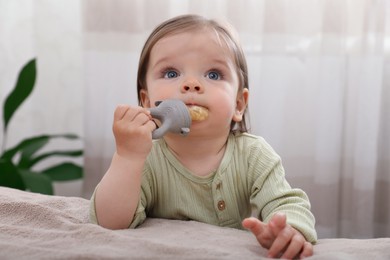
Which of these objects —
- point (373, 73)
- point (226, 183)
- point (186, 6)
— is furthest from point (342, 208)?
point (226, 183)

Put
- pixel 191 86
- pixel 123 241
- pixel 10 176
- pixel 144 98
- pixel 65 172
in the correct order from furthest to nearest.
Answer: pixel 65 172 < pixel 10 176 < pixel 144 98 < pixel 191 86 < pixel 123 241

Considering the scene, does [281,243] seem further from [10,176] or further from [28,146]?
[28,146]

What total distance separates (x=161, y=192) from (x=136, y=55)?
1053 mm

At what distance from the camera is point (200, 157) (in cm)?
110

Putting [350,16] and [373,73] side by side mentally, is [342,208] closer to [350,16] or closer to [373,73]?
[373,73]

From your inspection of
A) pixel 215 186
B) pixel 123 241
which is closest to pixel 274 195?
pixel 215 186

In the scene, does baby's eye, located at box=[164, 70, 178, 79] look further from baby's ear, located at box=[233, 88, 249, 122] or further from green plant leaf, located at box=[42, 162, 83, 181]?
green plant leaf, located at box=[42, 162, 83, 181]

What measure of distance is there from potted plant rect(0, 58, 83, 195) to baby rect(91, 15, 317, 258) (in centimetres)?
84

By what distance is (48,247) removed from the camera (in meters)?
0.76

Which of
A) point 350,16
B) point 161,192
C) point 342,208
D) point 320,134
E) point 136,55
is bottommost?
point 342,208

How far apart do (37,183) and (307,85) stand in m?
0.99

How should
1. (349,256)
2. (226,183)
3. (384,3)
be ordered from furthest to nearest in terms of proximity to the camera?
(384,3)
(226,183)
(349,256)

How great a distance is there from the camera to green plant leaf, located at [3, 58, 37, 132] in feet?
6.30

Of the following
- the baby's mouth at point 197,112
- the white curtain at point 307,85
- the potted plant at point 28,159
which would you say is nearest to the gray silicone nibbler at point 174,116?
the baby's mouth at point 197,112
